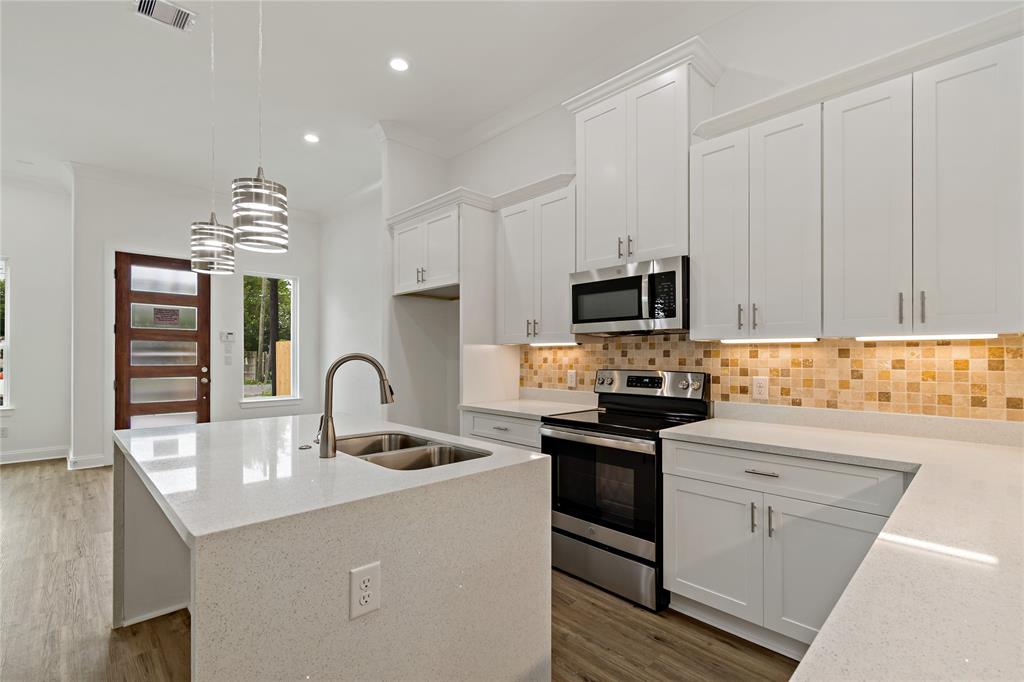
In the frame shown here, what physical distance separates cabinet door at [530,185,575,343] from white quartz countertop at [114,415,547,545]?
1294 mm

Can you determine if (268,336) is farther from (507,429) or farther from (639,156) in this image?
(639,156)

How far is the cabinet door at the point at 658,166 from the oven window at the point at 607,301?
6.6 inches

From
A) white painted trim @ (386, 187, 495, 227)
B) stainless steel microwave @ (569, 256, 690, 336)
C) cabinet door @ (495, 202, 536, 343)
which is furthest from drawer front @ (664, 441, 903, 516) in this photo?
white painted trim @ (386, 187, 495, 227)

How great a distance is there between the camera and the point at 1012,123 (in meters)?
1.65

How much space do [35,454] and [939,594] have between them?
24.2 feet

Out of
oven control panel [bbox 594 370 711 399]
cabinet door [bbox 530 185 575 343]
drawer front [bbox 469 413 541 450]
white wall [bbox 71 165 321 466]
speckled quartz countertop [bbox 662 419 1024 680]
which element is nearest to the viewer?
speckled quartz countertop [bbox 662 419 1024 680]

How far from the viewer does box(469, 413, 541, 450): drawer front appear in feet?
9.51

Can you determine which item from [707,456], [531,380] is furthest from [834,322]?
[531,380]

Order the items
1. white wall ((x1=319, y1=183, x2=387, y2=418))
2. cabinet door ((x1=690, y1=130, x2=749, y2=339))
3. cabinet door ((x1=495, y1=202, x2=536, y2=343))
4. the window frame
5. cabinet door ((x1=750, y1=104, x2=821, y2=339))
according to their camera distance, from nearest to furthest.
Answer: cabinet door ((x1=750, y1=104, x2=821, y2=339)) → cabinet door ((x1=690, y1=130, x2=749, y2=339)) → cabinet door ((x1=495, y1=202, x2=536, y2=343)) → white wall ((x1=319, y1=183, x2=387, y2=418)) → the window frame

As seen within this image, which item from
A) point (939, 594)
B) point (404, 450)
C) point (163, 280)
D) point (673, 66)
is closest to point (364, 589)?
point (404, 450)

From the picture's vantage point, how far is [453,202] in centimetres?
345

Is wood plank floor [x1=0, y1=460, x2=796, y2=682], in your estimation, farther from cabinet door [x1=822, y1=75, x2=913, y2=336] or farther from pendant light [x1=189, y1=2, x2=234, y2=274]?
pendant light [x1=189, y1=2, x2=234, y2=274]

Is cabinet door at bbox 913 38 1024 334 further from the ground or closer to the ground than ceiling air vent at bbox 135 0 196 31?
closer to the ground

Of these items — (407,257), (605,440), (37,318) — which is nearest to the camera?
(605,440)
